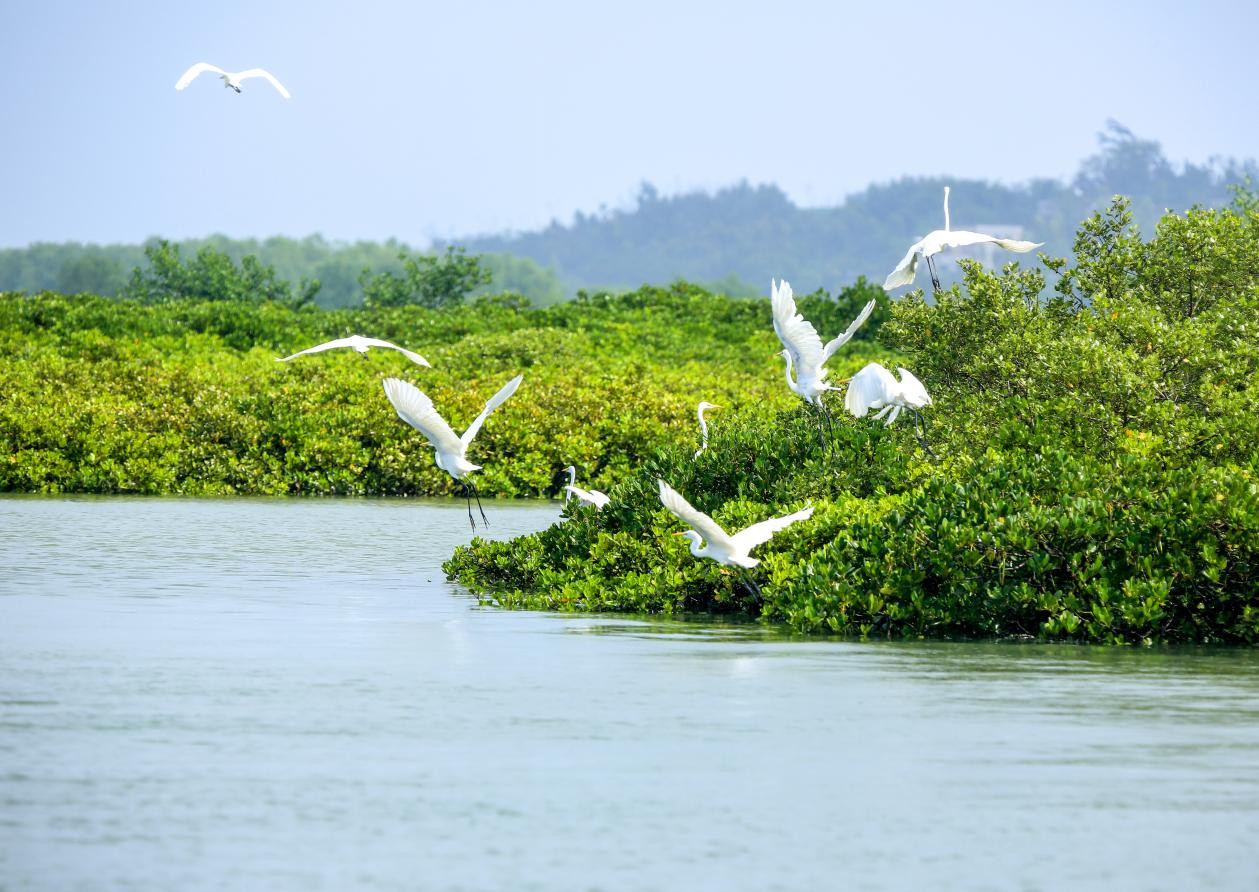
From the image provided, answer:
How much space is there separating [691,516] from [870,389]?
8.78 ft

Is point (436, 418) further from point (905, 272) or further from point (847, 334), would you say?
point (905, 272)

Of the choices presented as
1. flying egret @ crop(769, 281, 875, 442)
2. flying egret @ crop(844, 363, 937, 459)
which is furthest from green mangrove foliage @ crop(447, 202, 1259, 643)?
flying egret @ crop(844, 363, 937, 459)

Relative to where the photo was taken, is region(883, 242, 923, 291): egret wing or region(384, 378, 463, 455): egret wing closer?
region(384, 378, 463, 455): egret wing

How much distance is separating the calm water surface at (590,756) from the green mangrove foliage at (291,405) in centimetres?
605

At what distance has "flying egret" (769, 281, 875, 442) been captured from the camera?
14.6m

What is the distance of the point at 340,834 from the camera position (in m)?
7.38

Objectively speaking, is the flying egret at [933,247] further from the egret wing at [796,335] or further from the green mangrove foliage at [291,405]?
the green mangrove foliage at [291,405]

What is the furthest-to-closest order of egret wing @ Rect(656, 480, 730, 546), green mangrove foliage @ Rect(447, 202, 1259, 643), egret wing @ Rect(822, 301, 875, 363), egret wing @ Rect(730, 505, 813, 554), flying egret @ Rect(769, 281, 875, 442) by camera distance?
flying egret @ Rect(769, 281, 875, 442) → egret wing @ Rect(822, 301, 875, 363) → egret wing @ Rect(730, 505, 813, 554) → green mangrove foliage @ Rect(447, 202, 1259, 643) → egret wing @ Rect(656, 480, 730, 546)

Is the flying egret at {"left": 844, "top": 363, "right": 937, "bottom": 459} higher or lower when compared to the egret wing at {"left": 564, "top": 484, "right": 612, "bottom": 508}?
higher

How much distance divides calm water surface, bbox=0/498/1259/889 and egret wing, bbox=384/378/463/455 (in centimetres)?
169

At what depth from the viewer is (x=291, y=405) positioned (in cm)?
2811

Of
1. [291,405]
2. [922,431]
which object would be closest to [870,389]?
[922,431]

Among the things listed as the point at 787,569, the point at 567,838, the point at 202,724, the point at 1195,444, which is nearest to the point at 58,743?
the point at 202,724

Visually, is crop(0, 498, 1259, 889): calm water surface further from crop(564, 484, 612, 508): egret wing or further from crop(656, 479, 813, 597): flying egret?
crop(564, 484, 612, 508): egret wing
